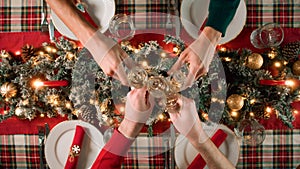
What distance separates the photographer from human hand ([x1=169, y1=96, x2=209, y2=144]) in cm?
120

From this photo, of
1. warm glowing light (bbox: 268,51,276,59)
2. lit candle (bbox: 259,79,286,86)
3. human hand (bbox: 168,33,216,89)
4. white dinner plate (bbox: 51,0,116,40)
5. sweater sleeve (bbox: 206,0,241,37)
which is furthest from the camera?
warm glowing light (bbox: 268,51,276,59)

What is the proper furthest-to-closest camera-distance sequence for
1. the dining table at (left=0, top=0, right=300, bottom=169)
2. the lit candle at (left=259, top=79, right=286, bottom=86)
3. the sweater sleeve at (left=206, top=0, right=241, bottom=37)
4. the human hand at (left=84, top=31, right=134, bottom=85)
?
the dining table at (left=0, top=0, right=300, bottom=169)
the lit candle at (left=259, top=79, right=286, bottom=86)
the sweater sleeve at (left=206, top=0, right=241, bottom=37)
the human hand at (left=84, top=31, right=134, bottom=85)

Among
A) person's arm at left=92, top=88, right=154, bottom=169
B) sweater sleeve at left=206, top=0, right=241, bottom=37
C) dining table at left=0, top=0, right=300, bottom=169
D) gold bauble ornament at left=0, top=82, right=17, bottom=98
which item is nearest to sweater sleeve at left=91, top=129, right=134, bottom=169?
person's arm at left=92, top=88, right=154, bottom=169

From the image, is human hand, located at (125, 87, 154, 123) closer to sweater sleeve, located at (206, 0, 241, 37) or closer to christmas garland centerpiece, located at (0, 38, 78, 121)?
sweater sleeve, located at (206, 0, 241, 37)

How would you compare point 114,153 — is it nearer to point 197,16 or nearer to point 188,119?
point 188,119

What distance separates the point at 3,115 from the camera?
181 centimetres

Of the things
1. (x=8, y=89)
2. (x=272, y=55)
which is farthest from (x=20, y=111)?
(x=272, y=55)

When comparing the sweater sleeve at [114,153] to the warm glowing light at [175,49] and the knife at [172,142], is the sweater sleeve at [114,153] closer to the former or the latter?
the knife at [172,142]

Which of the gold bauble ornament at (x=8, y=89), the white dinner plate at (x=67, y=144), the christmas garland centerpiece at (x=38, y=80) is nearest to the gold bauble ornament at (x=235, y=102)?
the white dinner plate at (x=67, y=144)

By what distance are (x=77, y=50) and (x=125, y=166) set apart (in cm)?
72

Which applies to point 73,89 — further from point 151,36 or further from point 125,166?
point 125,166

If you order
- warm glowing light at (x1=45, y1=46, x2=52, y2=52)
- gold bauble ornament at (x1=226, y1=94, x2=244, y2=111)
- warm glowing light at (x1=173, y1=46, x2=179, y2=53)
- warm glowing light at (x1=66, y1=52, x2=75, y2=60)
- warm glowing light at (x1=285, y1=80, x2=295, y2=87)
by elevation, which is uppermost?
warm glowing light at (x1=173, y1=46, x2=179, y2=53)

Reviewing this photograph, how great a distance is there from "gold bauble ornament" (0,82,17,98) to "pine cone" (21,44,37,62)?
0.58 ft

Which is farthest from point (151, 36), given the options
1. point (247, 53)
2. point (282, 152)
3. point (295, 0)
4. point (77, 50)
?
point (282, 152)
